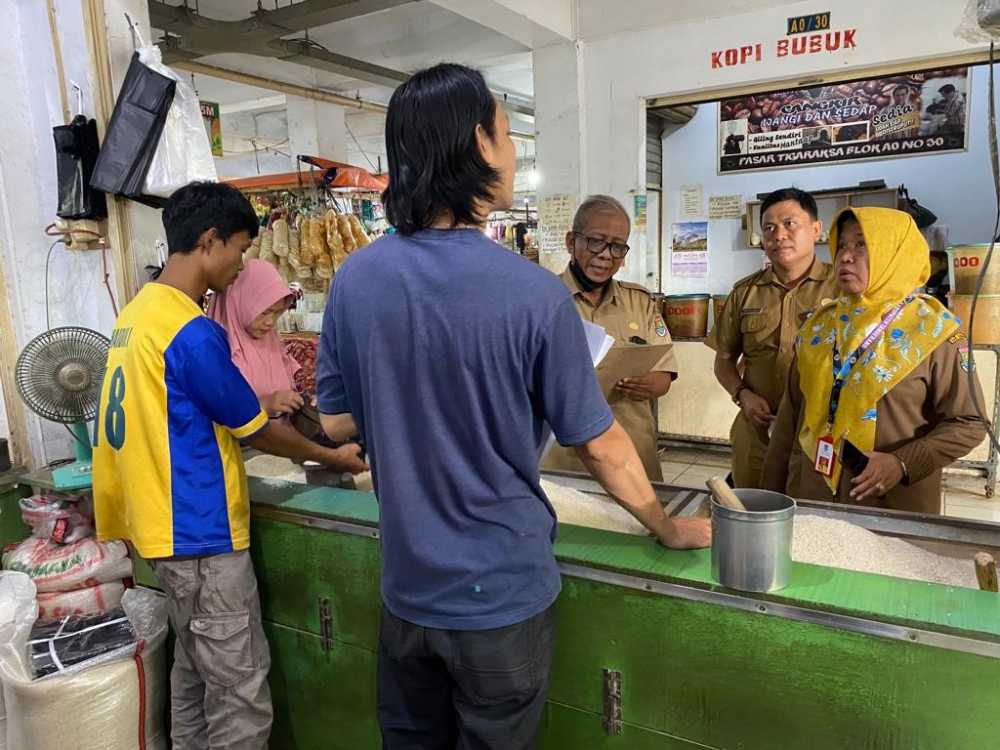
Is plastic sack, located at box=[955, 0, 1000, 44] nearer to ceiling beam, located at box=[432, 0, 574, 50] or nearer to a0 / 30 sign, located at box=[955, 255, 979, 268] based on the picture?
ceiling beam, located at box=[432, 0, 574, 50]

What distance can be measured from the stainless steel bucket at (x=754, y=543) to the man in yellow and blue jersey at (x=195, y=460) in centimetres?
109

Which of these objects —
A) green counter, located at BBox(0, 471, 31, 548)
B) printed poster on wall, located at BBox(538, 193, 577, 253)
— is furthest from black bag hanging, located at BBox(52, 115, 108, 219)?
printed poster on wall, located at BBox(538, 193, 577, 253)

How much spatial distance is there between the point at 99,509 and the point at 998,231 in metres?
2.05

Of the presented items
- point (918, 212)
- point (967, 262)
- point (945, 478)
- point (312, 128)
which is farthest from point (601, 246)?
point (312, 128)

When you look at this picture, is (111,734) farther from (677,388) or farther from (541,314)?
(677,388)

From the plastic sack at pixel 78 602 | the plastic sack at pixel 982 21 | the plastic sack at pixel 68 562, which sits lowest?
the plastic sack at pixel 78 602

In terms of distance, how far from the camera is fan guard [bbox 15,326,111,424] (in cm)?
207

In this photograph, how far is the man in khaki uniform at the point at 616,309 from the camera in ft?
8.07

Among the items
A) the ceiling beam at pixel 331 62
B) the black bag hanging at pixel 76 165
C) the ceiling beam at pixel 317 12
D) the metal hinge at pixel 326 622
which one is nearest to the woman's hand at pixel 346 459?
the metal hinge at pixel 326 622

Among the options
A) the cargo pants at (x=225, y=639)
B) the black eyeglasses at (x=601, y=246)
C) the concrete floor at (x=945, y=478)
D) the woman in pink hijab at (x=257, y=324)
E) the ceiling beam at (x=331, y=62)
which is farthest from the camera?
the ceiling beam at (x=331, y=62)

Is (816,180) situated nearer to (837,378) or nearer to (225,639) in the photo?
(837,378)

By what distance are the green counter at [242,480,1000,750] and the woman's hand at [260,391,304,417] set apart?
505mm

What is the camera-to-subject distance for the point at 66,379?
2.09 meters

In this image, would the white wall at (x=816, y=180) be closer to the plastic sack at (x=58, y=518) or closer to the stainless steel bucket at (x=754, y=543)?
the stainless steel bucket at (x=754, y=543)
